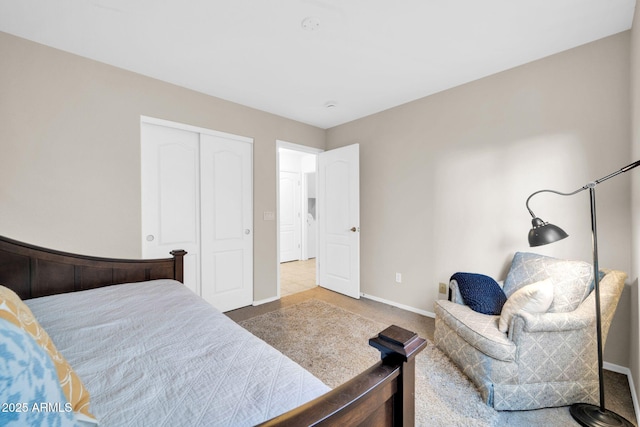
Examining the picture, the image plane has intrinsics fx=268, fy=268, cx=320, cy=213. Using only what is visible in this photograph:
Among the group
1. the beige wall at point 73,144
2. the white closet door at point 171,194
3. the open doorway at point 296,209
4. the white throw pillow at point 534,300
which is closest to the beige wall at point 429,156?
the beige wall at point 73,144

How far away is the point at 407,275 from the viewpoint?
10.5 ft

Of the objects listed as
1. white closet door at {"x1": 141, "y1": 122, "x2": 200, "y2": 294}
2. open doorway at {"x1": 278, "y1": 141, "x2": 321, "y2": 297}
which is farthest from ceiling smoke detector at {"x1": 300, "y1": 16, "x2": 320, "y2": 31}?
open doorway at {"x1": 278, "y1": 141, "x2": 321, "y2": 297}

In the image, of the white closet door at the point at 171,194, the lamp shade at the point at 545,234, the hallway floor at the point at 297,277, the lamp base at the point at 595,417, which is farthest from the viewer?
the hallway floor at the point at 297,277

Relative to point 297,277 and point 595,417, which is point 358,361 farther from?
point 297,277

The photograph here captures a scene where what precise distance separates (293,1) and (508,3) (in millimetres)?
1350

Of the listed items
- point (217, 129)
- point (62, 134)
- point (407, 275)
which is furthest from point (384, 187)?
point (62, 134)

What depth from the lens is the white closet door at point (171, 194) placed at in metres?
2.62

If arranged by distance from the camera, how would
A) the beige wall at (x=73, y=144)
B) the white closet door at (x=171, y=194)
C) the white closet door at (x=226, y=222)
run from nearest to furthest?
the beige wall at (x=73, y=144)
the white closet door at (x=171, y=194)
the white closet door at (x=226, y=222)

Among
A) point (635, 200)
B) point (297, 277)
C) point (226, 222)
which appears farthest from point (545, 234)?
point (297, 277)

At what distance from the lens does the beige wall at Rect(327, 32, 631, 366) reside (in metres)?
1.99

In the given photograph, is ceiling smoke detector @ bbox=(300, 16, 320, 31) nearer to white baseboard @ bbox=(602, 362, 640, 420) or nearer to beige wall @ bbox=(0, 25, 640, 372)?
beige wall @ bbox=(0, 25, 640, 372)

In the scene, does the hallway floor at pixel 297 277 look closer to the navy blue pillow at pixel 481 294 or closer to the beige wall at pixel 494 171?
the beige wall at pixel 494 171

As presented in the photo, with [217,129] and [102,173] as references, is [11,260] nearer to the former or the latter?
[102,173]

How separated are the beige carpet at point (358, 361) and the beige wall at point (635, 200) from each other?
2.03 feet
